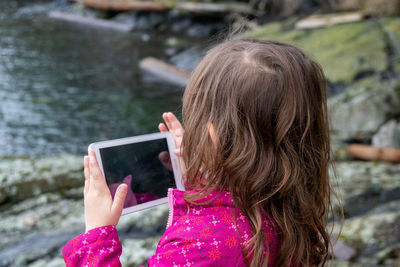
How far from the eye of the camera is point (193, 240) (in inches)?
39.3

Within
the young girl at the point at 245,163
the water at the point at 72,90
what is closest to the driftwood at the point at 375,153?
the water at the point at 72,90

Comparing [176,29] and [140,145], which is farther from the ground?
[140,145]

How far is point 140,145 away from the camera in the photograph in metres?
1.25

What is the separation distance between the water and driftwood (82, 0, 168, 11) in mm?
1664

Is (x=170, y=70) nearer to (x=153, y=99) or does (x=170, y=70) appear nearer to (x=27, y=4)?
(x=153, y=99)

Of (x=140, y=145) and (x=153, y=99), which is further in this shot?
(x=153, y=99)

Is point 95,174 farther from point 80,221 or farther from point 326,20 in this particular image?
point 326,20

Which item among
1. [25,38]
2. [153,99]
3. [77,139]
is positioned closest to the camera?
[77,139]

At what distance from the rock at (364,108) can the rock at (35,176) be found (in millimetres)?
3377

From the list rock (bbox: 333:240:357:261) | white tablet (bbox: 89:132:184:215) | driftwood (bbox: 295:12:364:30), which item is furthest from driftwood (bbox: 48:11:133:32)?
white tablet (bbox: 89:132:184:215)

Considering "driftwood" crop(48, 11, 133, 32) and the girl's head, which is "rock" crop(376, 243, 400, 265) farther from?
"driftwood" crop(48, 11, 133, 32)

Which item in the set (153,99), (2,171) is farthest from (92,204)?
(153,99)

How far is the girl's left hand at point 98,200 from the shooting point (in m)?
1.11

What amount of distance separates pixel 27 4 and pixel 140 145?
15.6 meters
